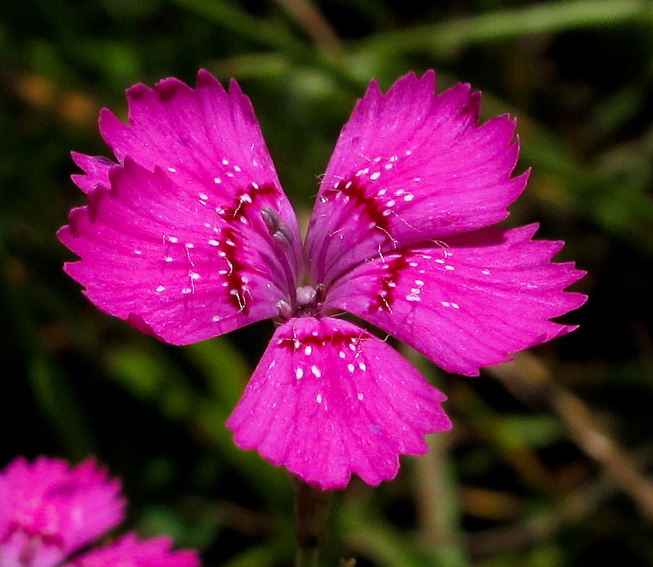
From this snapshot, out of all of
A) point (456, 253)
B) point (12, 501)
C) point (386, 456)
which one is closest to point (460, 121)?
point (456, 253)

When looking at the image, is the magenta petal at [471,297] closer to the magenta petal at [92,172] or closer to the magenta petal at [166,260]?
the magenta petal at [166,260]

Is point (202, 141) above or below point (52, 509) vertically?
above

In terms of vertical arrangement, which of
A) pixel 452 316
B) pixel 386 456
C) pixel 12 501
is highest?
pixel 452 316

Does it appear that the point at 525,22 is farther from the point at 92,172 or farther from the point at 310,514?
the point at 310,514

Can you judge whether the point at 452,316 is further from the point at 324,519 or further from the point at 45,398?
the point at 45,398

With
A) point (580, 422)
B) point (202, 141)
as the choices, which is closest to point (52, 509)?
point (202, 141)
